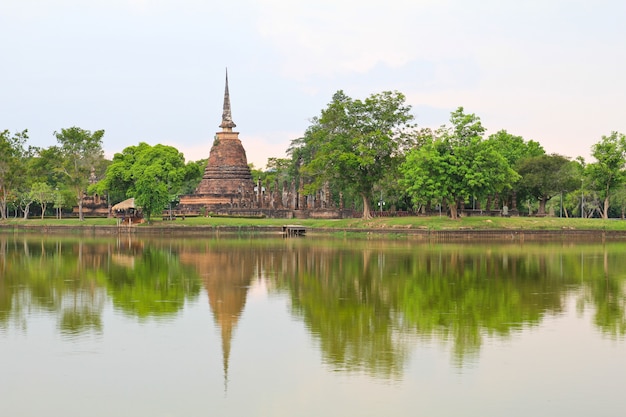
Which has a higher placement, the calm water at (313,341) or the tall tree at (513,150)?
the tall tree at (513,150)

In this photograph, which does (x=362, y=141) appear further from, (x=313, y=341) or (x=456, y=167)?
(x=313, y=341)

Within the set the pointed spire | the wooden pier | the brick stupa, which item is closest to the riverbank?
the wooden pier

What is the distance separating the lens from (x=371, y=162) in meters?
72.8

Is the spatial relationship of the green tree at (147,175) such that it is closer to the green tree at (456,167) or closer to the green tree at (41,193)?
the green tree at (41,193)

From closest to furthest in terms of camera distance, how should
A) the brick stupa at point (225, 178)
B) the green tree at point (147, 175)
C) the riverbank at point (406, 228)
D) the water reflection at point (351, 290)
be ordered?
the water reflection at point (351, 290) < the riverbank at point (406, 228) < the green tree at point (147, 175) < the brick stupa at point (225, 178)

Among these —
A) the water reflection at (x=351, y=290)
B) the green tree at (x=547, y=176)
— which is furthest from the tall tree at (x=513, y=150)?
the water reflection at (x=351, y=290)

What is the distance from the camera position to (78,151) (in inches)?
3484

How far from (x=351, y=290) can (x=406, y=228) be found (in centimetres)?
4213

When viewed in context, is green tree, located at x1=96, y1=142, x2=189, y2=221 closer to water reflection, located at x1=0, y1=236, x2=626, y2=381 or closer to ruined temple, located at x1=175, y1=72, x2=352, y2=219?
ruined temple, located at x1=175, y1=72, x2=352, y2=219

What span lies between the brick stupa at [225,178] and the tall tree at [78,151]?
1242 cm

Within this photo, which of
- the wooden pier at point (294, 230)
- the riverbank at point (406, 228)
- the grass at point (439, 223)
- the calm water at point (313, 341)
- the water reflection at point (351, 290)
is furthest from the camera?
the wooden pier at point (294, 230)

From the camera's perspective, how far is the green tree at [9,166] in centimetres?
8912

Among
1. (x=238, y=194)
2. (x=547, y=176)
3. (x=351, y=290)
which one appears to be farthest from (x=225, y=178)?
(x=351, y=290)

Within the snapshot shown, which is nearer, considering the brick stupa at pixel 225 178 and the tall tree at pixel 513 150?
the tall tree at pixel 513 150
